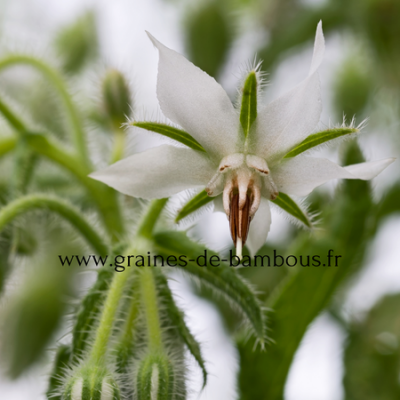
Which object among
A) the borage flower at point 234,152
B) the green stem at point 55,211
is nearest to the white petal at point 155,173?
the borage flower at point 234,152

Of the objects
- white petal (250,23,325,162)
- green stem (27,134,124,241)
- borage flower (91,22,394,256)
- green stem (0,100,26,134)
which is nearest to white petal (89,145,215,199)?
borage flower (91,22,394,256)

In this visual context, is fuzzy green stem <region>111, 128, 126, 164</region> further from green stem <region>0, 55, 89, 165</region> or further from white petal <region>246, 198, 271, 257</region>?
white petal <region>246, 198, 271, 257</region>

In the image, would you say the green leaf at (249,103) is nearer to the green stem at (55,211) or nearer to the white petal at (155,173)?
the white petal at (155,173)

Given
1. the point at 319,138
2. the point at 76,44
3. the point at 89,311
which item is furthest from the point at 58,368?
the point at 76,44

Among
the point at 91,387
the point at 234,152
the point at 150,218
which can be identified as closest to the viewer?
the point at 91,387

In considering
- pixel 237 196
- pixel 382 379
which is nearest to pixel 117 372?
pixel 237 196

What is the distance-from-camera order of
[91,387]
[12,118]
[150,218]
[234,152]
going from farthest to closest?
[12,118] < [150,218] < [234,152] < [91,387]

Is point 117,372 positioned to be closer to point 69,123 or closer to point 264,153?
point 264,153

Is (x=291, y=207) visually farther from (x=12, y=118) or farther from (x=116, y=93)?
(x=12, y=118)
